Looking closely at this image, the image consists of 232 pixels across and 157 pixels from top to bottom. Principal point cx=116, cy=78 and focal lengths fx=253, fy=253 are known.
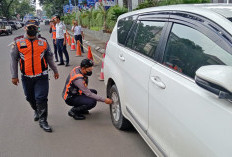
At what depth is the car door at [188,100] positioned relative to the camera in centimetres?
167

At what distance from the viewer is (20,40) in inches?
151

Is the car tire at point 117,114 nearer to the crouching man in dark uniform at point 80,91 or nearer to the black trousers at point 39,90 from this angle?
the crouching man in dark uniform at point 80,91

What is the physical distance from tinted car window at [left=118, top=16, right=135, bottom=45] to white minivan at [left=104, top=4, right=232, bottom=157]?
35 cm

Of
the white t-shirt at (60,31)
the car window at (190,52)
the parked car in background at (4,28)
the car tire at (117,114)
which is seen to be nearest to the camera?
the car window at (190,52)

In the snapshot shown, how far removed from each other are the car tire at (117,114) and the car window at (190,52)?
156 cm

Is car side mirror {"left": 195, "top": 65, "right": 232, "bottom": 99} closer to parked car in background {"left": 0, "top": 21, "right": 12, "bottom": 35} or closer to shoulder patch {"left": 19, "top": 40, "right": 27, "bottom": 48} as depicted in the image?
shoulder patch {"left": 19, "top": 40, "right": 27, "bottom": 48}

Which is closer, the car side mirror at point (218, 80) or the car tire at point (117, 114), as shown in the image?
the car side mirror at point (218, 80)

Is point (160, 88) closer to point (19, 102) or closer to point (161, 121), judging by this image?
point (161, 121)

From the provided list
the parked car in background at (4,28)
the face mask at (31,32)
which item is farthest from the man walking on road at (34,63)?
the parked car in background at (4,28)

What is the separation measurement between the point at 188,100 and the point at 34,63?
274 cm

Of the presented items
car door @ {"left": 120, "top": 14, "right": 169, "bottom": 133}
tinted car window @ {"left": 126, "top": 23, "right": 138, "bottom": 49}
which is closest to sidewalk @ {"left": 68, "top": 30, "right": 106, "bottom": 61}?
tinted car window @ {"left": 126, "top": 23, "right": 138, "bottom": 49}

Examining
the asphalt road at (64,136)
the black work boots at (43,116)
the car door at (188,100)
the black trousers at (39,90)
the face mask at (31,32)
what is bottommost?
the asphalt road at (64,136)

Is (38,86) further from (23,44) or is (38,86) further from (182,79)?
(182,79)

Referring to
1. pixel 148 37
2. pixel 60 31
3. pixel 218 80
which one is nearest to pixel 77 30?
pixel 60 31
